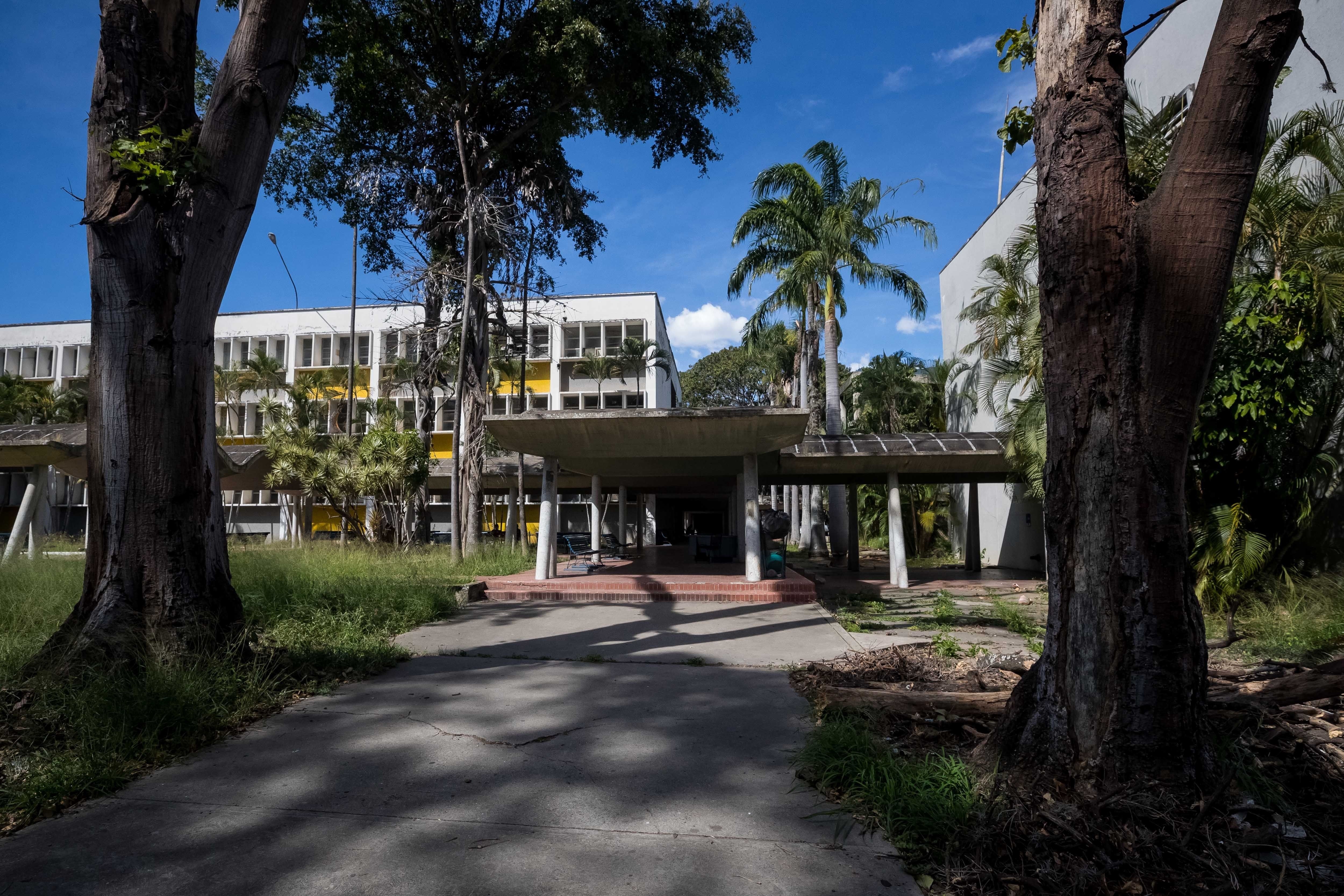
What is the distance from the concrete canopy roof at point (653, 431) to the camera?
11.8 meters

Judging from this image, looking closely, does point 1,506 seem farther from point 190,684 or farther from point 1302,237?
point 1302,237

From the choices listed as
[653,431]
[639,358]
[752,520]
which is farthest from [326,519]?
[653,431]

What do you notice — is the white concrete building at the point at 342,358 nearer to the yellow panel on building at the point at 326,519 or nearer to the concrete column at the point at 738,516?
the yellow panel on building at the point at 326,519

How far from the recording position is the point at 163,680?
494 centimetres

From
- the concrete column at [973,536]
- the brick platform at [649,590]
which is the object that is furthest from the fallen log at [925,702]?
the concrete column at [973,536]

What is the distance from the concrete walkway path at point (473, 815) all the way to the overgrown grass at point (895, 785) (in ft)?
0.41

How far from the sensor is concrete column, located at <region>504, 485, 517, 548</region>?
24047 mm

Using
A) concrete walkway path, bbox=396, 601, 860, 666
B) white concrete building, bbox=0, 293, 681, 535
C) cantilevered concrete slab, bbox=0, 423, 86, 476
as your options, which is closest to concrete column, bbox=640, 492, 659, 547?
white concrete building, bbox=0, 293, 681, 535

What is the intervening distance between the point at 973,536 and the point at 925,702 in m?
17.8

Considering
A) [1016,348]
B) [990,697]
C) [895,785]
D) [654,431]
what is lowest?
[895,785]

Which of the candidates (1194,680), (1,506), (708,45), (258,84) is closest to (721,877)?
(1194,680)

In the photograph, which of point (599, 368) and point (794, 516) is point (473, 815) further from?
point (599, 368)

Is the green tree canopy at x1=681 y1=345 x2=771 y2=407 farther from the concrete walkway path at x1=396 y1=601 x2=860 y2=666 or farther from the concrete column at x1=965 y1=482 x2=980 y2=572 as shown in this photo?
the concrete walkway path at x1=396 y1=601 x2=860 y2=666

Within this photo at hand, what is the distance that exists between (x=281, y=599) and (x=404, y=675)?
3.28 m
